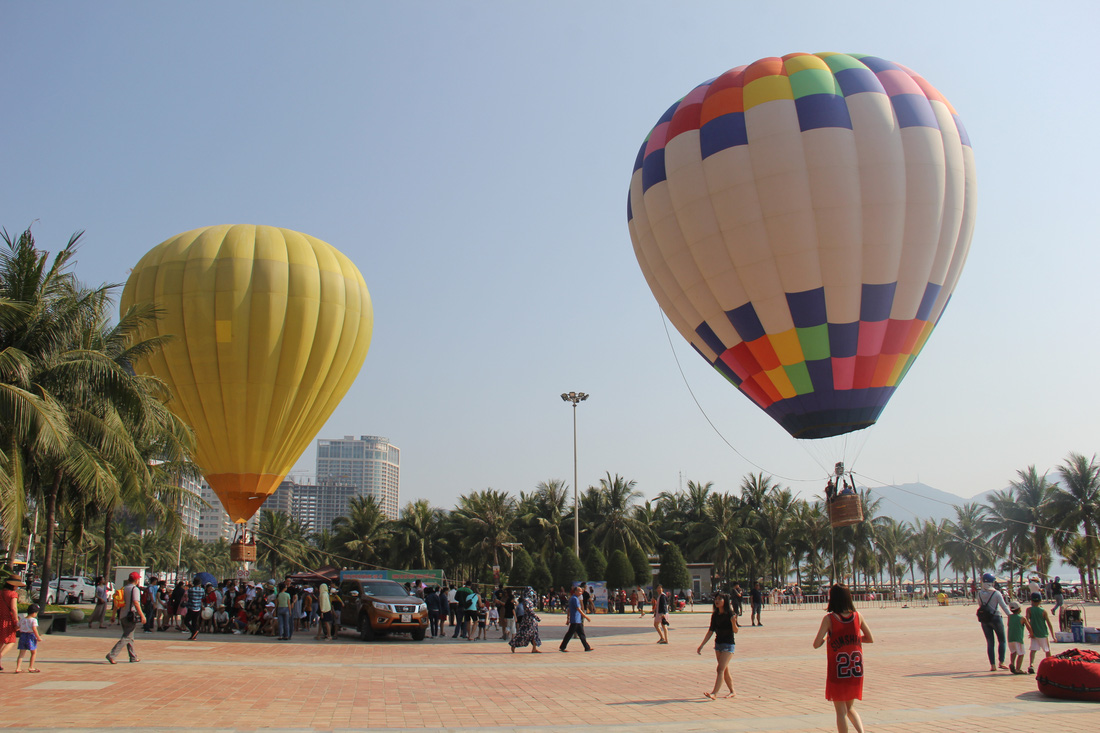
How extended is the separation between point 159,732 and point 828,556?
71.4 metres

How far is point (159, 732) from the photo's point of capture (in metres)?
7.85

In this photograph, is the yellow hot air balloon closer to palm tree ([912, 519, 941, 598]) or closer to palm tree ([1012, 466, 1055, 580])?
palm tree ([1012, 466, 1055, 580])

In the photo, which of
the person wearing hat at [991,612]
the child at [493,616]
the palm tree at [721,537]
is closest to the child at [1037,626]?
the person wearing hat at [991,612]

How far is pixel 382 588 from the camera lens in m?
21.3

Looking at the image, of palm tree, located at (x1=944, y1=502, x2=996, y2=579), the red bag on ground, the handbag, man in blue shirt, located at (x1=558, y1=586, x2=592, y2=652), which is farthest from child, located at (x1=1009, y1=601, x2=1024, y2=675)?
palm tree, located at (x1=944, y1=502, x2=996, y2=579)

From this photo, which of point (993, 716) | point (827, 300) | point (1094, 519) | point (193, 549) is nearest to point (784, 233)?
point (827, 300)

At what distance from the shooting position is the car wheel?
2003 cm

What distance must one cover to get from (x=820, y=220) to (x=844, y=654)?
1705 cm

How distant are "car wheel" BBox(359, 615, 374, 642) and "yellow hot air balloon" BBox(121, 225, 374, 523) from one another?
30.8 feet

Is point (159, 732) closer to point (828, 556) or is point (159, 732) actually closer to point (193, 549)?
point (828, 556)

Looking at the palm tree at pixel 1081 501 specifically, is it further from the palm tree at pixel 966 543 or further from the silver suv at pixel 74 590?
the silver suv at pixel 74 590

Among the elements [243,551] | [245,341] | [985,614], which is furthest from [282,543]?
[985,614]

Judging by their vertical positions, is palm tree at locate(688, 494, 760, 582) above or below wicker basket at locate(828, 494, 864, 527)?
below

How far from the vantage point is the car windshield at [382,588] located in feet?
68.7
